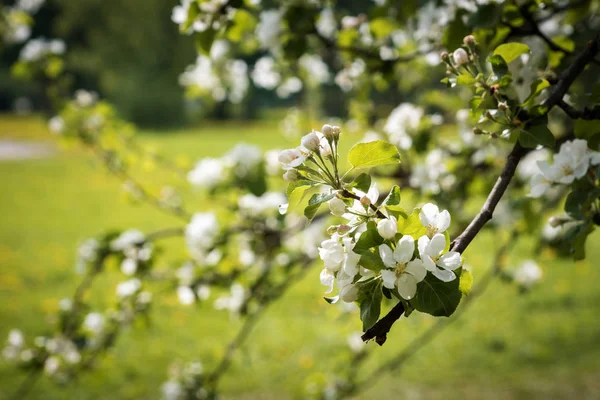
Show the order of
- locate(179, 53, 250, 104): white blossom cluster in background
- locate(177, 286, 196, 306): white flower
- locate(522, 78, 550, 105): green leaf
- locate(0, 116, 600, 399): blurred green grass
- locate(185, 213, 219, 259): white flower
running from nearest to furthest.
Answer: locate(522, 78, 550, 105): green leaf → locate(177, 286, 196, 306): white flower → locate(185, 213, 219, 259): white flower → locate(179, 53, 250, 104): white blossom cluster in background → locate(0, 116, 600, 399): blurred green grass

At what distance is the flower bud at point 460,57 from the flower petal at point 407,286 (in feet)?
1.39

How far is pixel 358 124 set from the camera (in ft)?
9.94

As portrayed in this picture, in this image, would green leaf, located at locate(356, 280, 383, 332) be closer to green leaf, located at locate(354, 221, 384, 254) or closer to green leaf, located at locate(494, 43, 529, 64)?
green leaf, located at locate(354, 221, 384, 254)

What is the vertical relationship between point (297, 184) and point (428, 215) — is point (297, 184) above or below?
above

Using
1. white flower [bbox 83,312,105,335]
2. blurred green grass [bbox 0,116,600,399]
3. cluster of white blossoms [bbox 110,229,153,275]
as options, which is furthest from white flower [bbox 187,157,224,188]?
white flower [bbox 83,312,105,335]

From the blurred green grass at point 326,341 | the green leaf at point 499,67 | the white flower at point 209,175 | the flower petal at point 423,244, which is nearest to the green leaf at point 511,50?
the green leaf at point 499,67

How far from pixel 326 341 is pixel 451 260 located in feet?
12.2

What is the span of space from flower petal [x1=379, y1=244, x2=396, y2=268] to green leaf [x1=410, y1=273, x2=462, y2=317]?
0.06m

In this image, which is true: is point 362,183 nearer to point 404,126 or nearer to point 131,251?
point 404,126

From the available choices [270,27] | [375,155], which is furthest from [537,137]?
[270,27]

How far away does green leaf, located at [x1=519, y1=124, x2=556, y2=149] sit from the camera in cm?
96

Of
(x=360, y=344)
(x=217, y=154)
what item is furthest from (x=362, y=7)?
(x=217, y=154)

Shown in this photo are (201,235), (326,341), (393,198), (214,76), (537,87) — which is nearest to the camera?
(393,198)

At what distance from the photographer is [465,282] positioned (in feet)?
2.64
